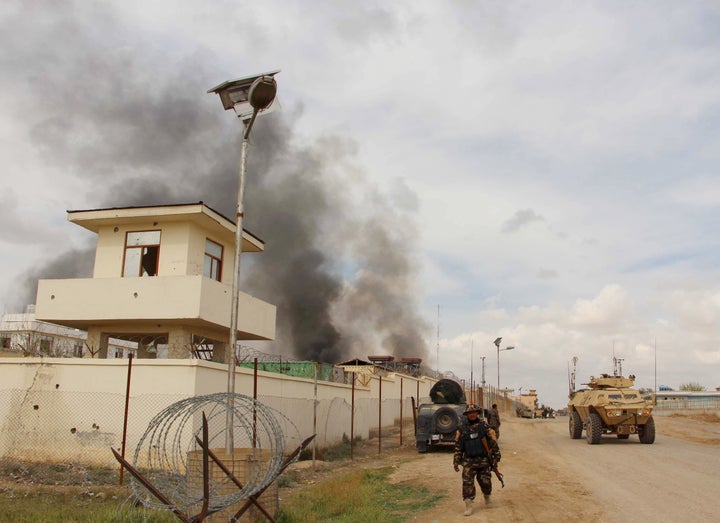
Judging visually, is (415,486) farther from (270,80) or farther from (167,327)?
(167,327)

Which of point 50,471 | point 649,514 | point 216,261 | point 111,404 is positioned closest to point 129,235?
point 216,261

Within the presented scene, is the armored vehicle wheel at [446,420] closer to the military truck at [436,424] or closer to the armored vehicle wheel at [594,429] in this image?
the military truck at [436,424]

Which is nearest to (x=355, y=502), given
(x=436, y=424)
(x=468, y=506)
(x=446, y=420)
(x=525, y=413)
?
(x=468, y=506)

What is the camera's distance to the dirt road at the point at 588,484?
9.79 metres

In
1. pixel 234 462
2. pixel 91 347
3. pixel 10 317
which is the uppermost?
pixel 10 317

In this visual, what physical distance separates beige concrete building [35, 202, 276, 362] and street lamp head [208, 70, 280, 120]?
402 inches

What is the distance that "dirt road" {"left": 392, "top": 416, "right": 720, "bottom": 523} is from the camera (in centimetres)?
979

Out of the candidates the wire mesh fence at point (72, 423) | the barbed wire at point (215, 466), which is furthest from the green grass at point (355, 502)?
the wire mesh fence at point (72, 423)

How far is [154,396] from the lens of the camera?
14359mm

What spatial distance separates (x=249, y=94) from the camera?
9570 mm

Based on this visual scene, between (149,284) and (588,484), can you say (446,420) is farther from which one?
(149,284)

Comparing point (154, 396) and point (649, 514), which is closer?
point (649, 514)

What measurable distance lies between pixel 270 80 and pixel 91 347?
15.3 meters

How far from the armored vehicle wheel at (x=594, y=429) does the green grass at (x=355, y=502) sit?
Answer: 38.3 feet
